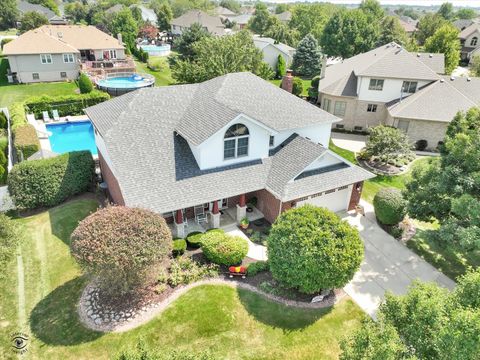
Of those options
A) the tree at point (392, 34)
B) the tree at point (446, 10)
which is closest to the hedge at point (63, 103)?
the tree at point (392, 34)

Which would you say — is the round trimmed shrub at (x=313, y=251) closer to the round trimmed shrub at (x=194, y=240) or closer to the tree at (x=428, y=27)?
the round trimmed shrub at (x=194, y=240)

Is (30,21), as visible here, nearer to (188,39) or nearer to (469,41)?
(188,39)

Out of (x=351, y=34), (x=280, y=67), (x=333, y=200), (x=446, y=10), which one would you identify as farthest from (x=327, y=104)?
(x=446, y=10)

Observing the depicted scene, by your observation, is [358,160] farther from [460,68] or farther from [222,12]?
[222,12]

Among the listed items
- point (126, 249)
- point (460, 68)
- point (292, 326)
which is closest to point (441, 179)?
point (292, 326)

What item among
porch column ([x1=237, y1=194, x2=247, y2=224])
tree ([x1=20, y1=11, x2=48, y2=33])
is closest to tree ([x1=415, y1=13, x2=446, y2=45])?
porch column ([x1=237, y1=194, x2=247, y2=224])

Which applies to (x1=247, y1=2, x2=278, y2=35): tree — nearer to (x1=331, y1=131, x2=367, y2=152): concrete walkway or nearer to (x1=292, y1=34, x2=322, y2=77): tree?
(x1=292, y1=34, x2=322, y2=77): tree

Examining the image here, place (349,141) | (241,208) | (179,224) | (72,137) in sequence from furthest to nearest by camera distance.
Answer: (72,137) → (349,141) → (241,208) → (179,224)
